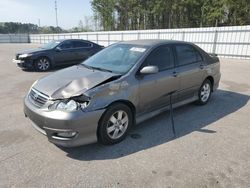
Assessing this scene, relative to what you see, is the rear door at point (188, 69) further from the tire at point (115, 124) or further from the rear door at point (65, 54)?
the rear door at point (65, 54)

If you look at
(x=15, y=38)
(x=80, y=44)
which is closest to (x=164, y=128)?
(x=80, y=44)

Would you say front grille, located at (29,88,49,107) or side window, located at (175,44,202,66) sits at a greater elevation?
side window, located at (175,44,202,66)

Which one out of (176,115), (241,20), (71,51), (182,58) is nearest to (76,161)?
(176,115)

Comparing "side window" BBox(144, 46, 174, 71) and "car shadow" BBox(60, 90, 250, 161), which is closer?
"car shadow" BBox(60, 90, 250, 161)

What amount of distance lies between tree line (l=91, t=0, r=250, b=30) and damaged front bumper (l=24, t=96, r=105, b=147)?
23.5 meters

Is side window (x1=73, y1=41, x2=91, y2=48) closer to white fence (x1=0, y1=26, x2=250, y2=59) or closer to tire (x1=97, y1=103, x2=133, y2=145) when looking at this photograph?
white fence (x1=0, y1=26, x2=250, y2=59)

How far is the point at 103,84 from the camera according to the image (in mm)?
3246

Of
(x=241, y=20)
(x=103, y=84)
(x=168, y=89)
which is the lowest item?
(x=168, y=89)

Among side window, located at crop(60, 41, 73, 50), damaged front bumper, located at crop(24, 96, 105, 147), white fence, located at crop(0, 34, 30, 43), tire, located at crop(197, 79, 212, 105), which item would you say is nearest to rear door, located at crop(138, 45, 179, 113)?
damaged front bumper, located at crop(24, 96, 105, 147)

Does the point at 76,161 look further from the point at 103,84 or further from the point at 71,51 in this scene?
the point at 71,51

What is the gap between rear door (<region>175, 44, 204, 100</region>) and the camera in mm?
4457

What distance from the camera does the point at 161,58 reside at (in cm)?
412

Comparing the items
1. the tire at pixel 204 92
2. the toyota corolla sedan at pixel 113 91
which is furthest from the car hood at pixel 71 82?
the tire at pixel 204 92

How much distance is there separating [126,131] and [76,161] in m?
0.94
